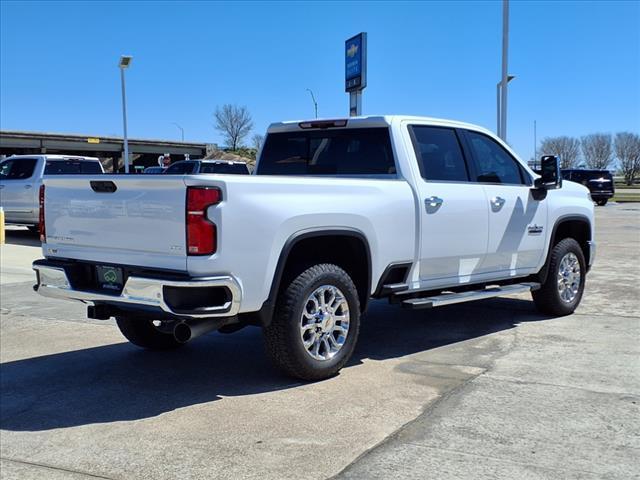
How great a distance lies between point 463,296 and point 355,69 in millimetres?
16005

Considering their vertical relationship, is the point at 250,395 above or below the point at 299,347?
below

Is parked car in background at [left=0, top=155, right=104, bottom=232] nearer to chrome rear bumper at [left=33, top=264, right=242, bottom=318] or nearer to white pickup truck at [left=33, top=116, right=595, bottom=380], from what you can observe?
white pickup truck at [left=33, top=116, right=595, bottom=380]

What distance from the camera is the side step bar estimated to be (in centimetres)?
577

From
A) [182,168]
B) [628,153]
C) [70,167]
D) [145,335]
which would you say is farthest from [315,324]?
[628,153]

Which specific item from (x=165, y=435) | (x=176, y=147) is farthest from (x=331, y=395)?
(x=176, y=147)

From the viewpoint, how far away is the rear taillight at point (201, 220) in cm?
438

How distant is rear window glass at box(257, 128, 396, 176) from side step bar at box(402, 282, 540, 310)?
113 cm

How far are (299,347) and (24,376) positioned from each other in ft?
8.09

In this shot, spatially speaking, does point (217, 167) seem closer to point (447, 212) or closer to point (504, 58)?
point (504, 58)

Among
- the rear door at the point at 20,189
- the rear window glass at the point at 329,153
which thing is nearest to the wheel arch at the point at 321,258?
the rear window glass at the point at 329,153

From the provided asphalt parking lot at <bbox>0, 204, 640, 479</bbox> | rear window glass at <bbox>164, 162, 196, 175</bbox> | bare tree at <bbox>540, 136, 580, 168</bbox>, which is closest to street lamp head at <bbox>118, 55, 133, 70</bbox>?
rear window glass at <bbox>164, 162, 196, 175</bbox>

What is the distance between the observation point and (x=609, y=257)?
42.0ft

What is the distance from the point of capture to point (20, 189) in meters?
16.7

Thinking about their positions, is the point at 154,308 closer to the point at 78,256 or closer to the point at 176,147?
the point at 78,256
